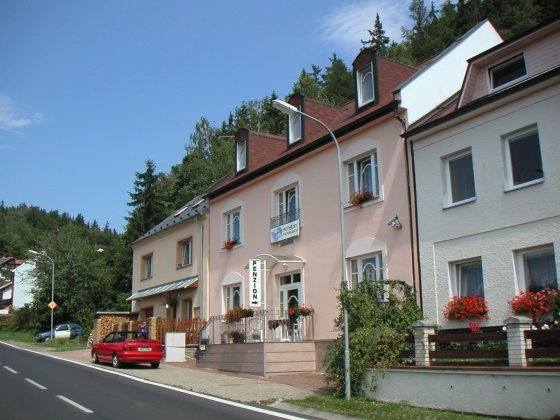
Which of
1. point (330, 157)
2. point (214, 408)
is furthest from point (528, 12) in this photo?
point (214, 408)

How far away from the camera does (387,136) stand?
57.8 ft

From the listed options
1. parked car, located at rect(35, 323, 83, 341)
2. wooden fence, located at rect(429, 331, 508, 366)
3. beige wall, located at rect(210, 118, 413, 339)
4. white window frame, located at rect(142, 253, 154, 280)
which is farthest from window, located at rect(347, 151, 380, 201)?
parked car, located at rect(35, 323, 83, 341)

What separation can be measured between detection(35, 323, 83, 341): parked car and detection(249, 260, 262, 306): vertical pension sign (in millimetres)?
28268

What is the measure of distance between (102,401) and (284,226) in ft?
34.6

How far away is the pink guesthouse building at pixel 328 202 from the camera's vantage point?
17.2 metres

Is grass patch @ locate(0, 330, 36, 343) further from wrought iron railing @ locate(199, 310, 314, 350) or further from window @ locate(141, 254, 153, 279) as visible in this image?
wrought iron railing @ locate(199, 310, 314, 350)

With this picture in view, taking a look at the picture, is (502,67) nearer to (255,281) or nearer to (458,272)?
(458,272)

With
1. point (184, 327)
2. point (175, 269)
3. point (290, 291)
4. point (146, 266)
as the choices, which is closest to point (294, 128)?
point (290, 291)

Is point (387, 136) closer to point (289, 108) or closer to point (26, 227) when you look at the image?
point (289, 108)

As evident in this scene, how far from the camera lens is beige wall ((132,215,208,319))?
2739 cm

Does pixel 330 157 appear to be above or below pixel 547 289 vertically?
above

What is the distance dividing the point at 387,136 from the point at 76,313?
38715 mm

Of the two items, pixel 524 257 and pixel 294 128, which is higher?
pixel 294 128

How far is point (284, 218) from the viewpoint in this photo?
2216 centimetres
